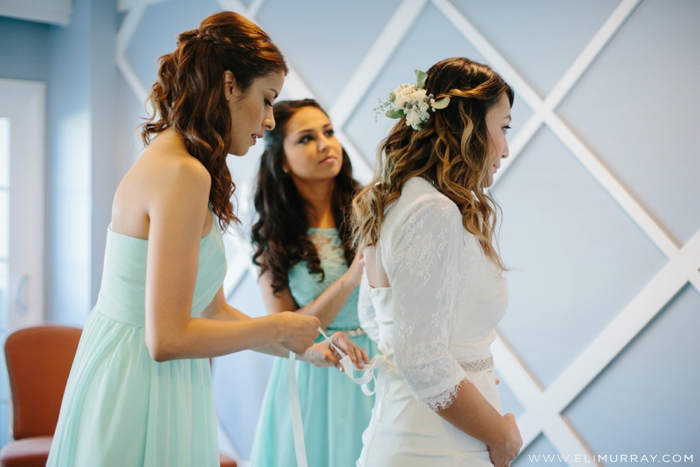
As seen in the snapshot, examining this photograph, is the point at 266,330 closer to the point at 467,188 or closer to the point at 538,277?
the point at 467,188

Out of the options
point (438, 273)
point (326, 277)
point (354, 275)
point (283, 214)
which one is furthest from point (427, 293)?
point (283, 214)

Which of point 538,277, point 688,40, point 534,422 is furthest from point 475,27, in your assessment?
point 534,422

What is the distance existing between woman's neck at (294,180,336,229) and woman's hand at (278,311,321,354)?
1055 mm

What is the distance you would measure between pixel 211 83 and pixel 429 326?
0.65 m

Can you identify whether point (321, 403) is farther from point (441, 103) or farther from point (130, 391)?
point (441, 103)

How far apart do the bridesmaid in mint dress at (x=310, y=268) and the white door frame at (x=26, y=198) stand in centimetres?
230

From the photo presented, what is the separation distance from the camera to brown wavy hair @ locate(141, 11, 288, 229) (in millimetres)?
1323

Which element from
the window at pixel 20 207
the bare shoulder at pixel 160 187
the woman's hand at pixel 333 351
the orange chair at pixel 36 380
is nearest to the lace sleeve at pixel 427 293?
the woman's hand at pixel 333 351

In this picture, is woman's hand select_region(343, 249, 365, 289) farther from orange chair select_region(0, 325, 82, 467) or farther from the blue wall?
orange chair select_region(0, 325, 82, 467)

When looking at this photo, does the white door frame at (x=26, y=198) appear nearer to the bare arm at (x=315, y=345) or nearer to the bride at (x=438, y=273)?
the bare arm at (x=315, y=345)

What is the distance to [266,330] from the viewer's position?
132cm

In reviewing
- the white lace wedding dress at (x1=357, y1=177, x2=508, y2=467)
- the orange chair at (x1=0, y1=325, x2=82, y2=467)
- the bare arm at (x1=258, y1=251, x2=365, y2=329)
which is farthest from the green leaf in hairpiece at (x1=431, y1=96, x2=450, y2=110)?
the orange chair at (x1=0, y1=325, x2=82, y2=467)

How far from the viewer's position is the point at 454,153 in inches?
53.7

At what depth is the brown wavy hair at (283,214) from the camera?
7.67ft
